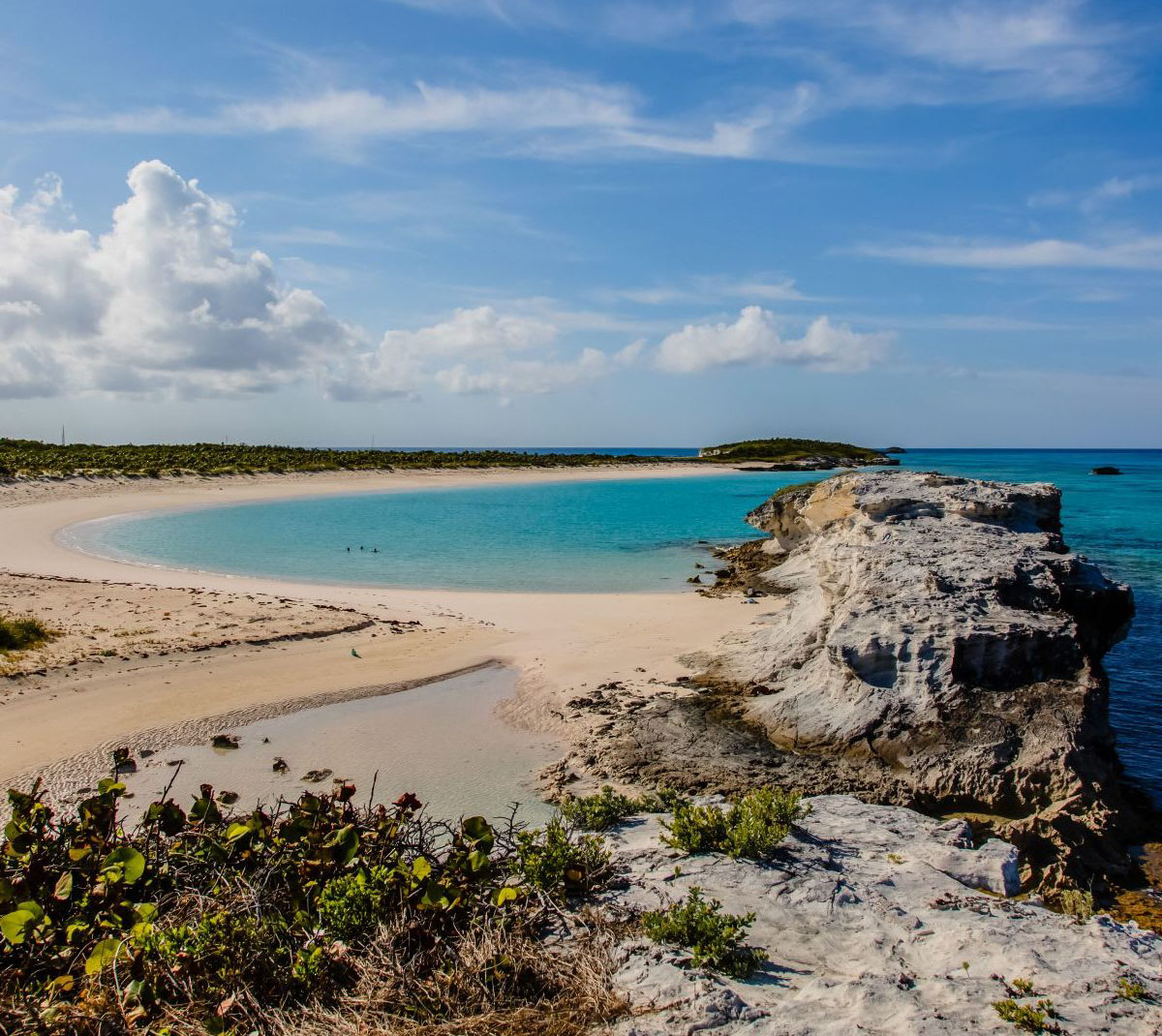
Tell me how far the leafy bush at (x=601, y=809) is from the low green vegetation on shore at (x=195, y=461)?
4886 centimetres

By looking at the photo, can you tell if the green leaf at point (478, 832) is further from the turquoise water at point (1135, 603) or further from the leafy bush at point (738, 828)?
the turquoise water at point (1135, 603)

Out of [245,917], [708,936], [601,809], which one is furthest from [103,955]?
[601,809]

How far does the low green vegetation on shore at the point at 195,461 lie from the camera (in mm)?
51031

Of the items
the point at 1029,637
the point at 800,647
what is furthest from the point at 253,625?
the point at 1029,637

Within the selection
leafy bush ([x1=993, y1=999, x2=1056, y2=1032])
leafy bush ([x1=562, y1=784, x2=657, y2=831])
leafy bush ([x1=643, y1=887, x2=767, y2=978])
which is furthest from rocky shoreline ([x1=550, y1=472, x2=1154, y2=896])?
leafy bush ([x1=643, y1=887, x2=767, y2=978])

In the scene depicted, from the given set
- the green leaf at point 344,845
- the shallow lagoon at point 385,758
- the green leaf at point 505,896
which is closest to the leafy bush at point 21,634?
the shallow lagoon at point 385,758

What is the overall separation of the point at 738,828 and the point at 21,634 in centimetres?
1305

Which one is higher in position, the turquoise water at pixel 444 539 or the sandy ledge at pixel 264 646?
the turquoise water at pixel 444 539

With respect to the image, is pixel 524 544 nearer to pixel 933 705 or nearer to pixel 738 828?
pixel 933 705

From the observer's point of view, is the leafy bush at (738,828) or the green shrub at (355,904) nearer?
the green shrub at (355,904)

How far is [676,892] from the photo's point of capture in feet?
17.9

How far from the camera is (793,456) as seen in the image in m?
120

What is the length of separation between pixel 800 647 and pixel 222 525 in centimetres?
3109

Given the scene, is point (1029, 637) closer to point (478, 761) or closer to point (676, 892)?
point (676, 892)
